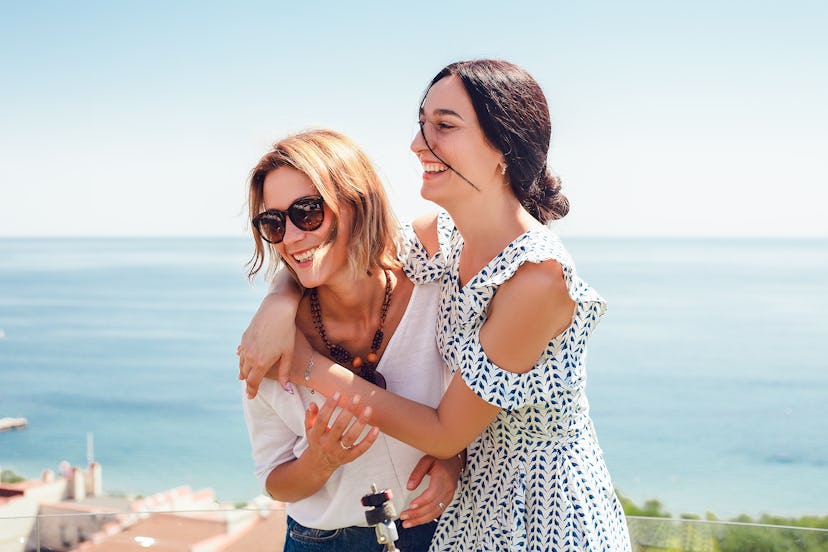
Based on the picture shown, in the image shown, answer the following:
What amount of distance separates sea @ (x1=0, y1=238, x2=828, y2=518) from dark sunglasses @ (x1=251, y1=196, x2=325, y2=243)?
43.5 meters

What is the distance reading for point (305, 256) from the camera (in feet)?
9.02

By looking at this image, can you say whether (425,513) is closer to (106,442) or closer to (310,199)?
(310,199)

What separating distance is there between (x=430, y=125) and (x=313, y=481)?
121 centimetres

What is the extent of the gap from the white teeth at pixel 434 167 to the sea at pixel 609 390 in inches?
1713

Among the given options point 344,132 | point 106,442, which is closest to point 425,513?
point 344,132

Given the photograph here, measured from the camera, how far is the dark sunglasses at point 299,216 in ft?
8.81

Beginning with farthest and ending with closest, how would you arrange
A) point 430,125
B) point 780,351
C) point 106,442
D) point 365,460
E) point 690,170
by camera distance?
point 690,170 → point 780,351 → point 106,442 → point 365,460 → point 430,125

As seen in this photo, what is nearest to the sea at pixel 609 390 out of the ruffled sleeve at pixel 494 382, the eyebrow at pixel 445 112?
the ruffled sleeve at pixel 494 382

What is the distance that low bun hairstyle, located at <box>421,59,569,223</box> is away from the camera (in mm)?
2482

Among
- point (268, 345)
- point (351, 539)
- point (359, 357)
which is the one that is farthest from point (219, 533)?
point (268, 345)

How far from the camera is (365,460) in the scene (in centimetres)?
277

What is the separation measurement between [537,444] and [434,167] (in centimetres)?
92

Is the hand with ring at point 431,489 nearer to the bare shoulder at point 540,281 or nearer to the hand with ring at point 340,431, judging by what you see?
the hand with ring at point 340,431

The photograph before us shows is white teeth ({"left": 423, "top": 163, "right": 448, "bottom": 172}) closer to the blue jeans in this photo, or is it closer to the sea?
the blue jeans
